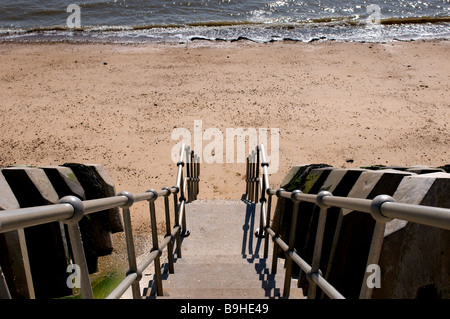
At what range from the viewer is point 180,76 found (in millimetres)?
13555

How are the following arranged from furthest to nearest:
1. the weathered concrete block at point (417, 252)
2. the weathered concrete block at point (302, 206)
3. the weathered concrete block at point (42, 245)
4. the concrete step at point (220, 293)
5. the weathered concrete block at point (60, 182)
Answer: the weathered concrete block at point (302, 206)
the weathered concrete block at point (60, 182)
the concrete step at point (220, 293)
the weathered concrete block at point (42, 245)
the weathered concrete block at point (417, 252)

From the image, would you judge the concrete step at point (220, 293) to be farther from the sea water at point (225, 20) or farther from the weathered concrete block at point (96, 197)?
the sea water at point (225, 20)

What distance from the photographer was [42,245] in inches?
108

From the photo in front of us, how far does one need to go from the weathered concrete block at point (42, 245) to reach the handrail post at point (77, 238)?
1.37 m

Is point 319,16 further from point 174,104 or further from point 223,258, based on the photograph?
point 223,258

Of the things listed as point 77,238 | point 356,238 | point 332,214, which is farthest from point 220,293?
point 77,238

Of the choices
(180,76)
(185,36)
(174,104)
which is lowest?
(174,104)

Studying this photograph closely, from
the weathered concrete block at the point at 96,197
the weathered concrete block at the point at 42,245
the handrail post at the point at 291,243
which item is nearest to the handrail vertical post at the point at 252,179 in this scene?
the weathered concrete block at the point at 96,197

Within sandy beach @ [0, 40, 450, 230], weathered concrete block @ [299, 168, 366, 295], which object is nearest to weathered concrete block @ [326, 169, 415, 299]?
weathered concrete block @ [299, 168, 366, 295]

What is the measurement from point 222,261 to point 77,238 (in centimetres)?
308

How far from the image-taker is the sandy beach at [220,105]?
8555 millimetres

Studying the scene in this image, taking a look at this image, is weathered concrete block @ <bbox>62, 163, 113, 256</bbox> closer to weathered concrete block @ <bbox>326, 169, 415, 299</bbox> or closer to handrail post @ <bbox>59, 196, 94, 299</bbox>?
handrail post @ <bbox>59, 196, 94, 299</bbox>
